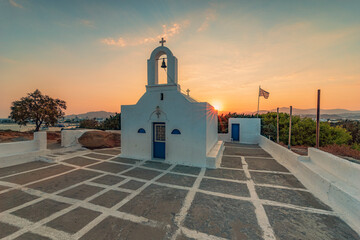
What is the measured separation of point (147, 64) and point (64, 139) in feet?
31.7

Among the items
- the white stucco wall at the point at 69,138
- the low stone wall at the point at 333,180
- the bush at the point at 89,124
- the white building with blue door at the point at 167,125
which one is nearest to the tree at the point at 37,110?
the bush at the point at 89,124

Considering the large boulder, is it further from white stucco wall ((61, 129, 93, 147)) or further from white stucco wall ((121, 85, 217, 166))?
white stucco wall ((121, 85, 217, 166))

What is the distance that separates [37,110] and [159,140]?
18742 millimetres

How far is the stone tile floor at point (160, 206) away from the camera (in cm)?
336

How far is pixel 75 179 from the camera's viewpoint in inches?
244

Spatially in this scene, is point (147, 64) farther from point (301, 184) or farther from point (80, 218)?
point (301, 184)

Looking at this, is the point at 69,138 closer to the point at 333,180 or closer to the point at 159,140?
the point at 159,140

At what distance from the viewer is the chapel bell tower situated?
845 centimetres

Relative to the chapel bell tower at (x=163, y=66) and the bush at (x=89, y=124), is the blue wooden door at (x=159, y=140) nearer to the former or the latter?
the chapel bell tower at (x=163, y=66)

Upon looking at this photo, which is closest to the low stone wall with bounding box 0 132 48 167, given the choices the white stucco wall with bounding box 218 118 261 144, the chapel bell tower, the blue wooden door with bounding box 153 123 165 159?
the blue wooden door with bounding box 153 123 165 159

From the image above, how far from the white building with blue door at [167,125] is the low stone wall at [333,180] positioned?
384 cm

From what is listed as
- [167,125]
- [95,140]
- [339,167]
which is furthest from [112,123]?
[339,167]

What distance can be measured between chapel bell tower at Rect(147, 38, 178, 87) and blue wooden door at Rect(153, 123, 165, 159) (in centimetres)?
262

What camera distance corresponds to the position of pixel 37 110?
703 inches
